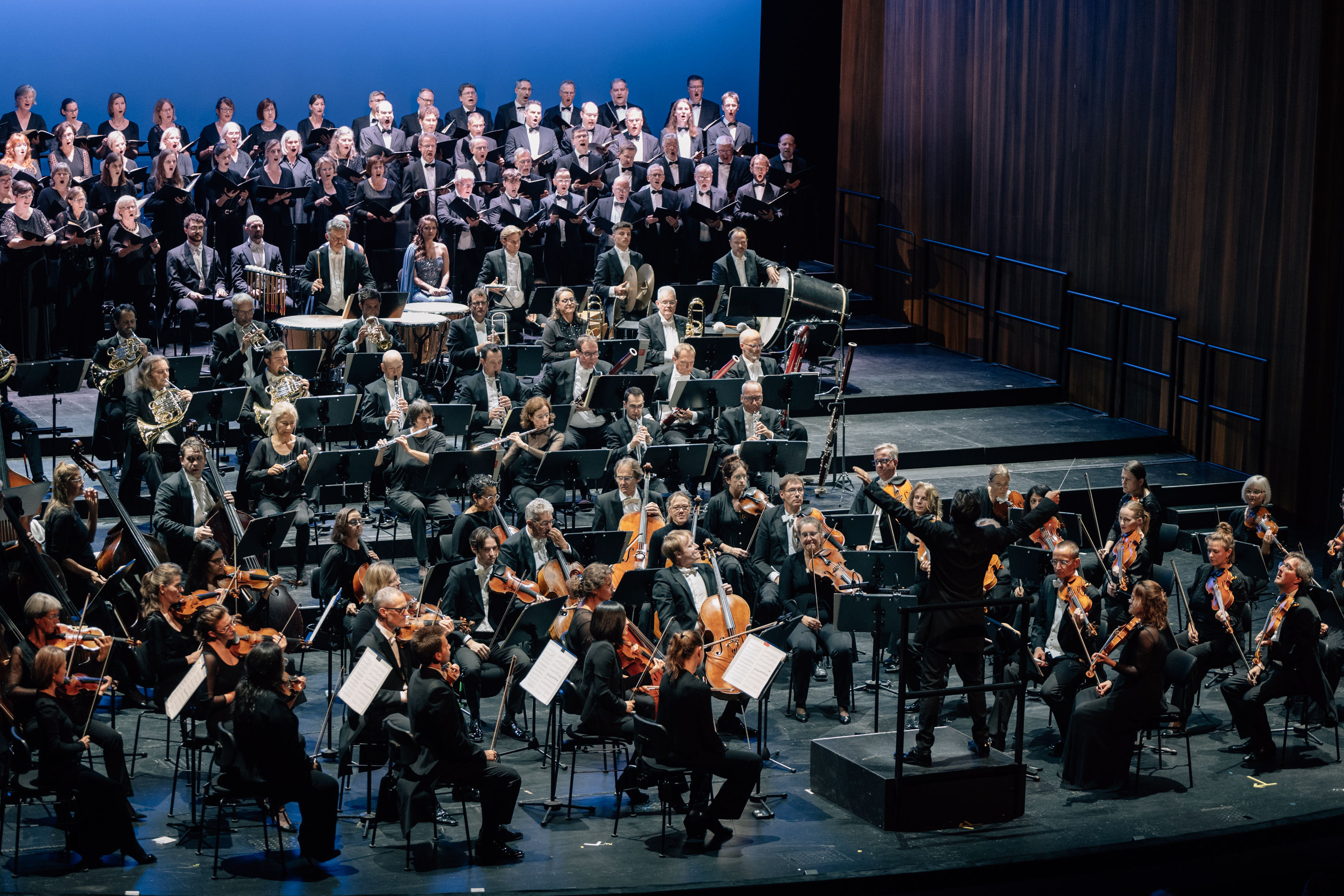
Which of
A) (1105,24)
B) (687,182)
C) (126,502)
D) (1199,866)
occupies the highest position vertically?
(1105,24)

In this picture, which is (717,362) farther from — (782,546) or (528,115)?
(528,115)

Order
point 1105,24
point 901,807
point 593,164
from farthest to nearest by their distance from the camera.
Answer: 1. point 593,164
2. point 1105,24
3. point 901,807

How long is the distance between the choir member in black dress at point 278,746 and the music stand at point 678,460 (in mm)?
3840

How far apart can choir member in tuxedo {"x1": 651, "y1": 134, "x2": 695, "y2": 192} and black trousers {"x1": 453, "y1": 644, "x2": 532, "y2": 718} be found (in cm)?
710

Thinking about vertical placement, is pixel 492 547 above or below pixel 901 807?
above

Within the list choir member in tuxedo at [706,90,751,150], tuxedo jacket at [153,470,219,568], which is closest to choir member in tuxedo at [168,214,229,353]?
tuxedo jacket at [153,470,219,568]

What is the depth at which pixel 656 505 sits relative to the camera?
9.58 m

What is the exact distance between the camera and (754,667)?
24.6 ft

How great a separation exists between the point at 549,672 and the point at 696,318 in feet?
20.0

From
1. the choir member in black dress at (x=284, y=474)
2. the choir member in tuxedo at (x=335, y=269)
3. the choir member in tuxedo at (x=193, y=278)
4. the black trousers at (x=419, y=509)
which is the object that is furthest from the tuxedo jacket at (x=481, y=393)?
the choir member in tuxedo at (x=193, y=278)

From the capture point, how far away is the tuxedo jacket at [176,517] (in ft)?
31.6

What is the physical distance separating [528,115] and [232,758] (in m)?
9.36

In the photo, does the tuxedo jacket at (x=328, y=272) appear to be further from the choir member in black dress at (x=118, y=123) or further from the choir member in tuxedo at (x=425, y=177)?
the choir member in black dress at (x=118, y=123)

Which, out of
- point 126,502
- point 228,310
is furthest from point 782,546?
point 228,310
